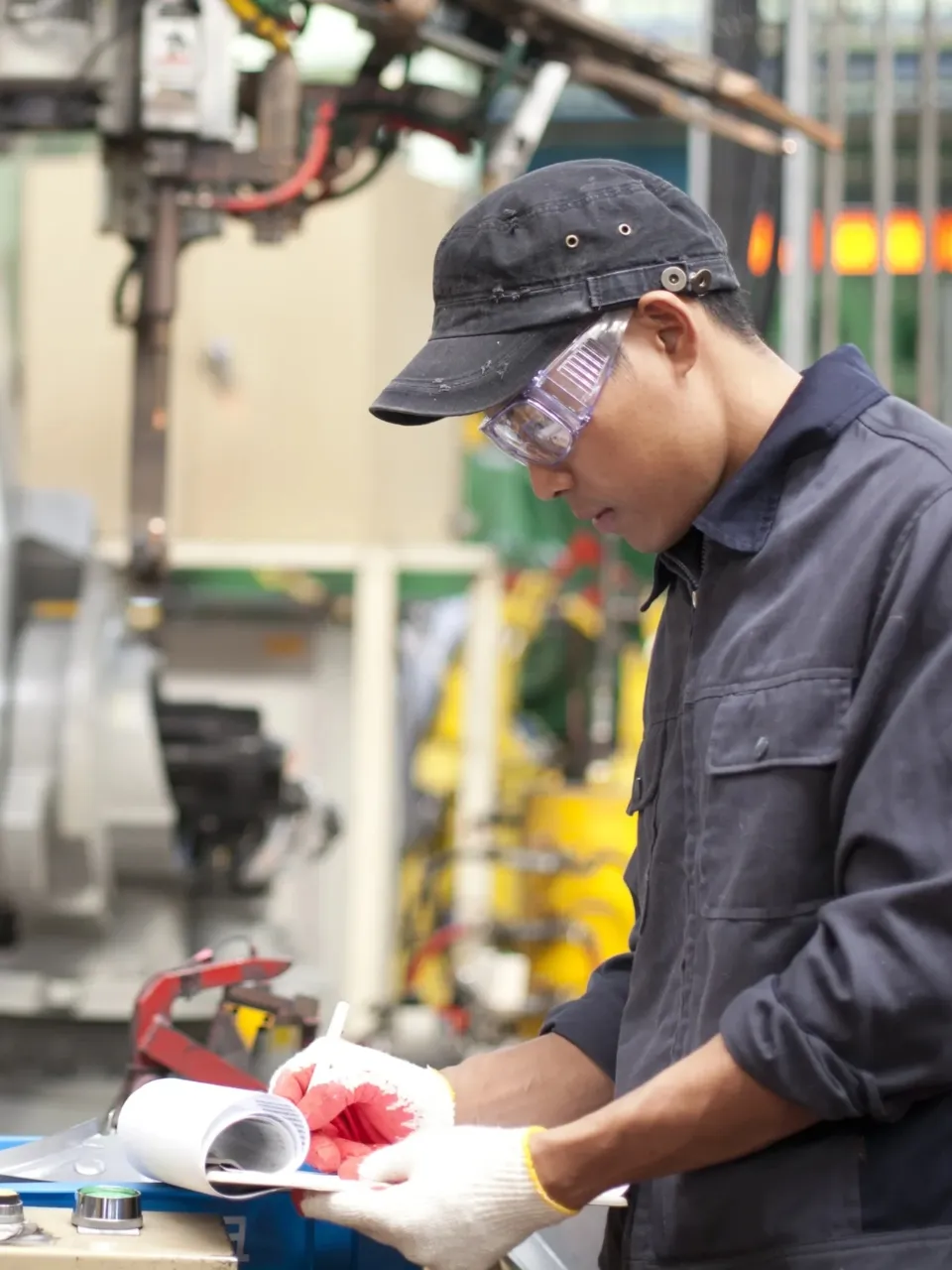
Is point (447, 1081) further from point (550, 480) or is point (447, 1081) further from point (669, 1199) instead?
point (550, 480)

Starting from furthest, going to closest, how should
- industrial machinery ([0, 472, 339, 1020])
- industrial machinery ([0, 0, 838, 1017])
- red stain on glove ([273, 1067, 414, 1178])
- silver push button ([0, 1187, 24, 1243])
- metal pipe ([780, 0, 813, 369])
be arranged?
metal pipe ([780, 0, 813, 369]) → industrial machinery ([0, 472, 339, 1020]) → industrial machinery ([0, 0, 838, 1017]) → red stain on glove ([273, 1067, 414, 1178]) → silver push button ([0, 1187, 24, 1243])

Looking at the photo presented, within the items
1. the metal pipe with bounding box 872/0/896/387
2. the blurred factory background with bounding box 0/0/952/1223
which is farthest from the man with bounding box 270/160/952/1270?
the metal pipe with bounding box 872/0/896/387

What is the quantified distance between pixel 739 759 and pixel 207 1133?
0.40 meters

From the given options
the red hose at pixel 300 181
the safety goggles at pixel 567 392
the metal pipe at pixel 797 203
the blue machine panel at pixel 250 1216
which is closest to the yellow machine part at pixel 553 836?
the metal pipe at pixel 797 203

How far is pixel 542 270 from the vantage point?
108cm

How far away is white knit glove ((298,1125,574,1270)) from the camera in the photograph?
1.05 meters

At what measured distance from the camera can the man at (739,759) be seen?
1.00 meters

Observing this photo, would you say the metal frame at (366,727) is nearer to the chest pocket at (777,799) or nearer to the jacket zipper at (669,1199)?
the jacket zipper at (669,1199)

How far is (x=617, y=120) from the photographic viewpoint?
7.52 meters

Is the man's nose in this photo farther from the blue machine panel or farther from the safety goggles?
the blue machine panel

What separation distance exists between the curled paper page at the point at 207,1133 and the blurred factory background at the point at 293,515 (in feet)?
1.98

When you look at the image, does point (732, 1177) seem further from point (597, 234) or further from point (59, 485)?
point (59, 485)

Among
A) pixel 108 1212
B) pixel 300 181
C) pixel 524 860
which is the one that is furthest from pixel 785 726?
pixel 524 860

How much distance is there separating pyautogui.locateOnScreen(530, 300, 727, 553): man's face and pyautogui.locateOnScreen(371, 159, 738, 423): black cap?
28 millimetres
